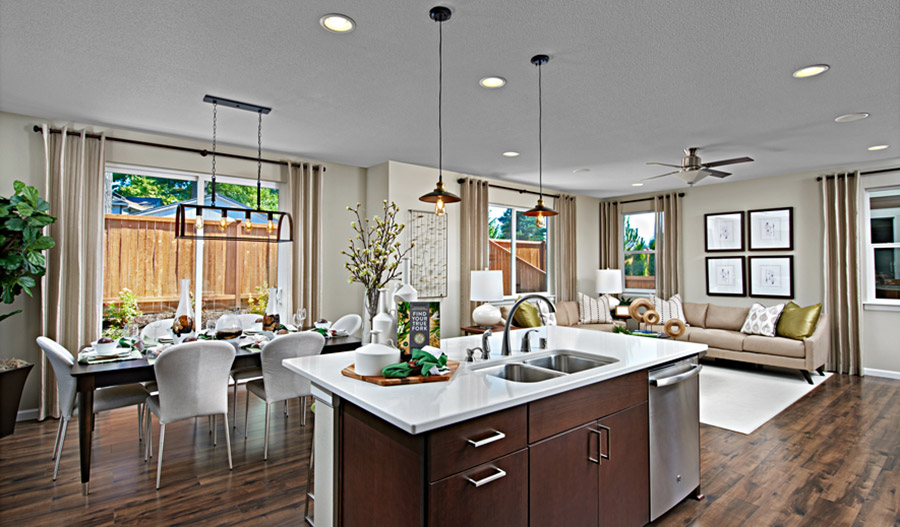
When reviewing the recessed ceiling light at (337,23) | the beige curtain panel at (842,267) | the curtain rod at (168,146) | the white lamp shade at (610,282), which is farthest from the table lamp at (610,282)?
the recessed ceiling light at (337,23)

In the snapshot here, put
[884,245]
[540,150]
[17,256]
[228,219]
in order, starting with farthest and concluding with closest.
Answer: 1. [884,245]
2. [540,150]
3. [228,219]
4. [17,256]

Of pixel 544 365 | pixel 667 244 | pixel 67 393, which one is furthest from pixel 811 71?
A: pixel 67 393

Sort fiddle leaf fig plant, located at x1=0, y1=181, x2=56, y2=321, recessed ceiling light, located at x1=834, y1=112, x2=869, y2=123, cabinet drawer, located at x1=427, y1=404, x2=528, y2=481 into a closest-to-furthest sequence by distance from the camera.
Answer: cabinet drawer, located at x1=427, y1=404, x2=528, y2=481, fiddle leaf fig plant, located at x1=0, y1=181, x2=56, y2=321, recessed ceiling light, located at x1=834, y1=112, x2=869, y2=123

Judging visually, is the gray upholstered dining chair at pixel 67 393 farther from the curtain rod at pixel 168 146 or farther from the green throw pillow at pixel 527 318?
the green throw pillow at pixel 527 318

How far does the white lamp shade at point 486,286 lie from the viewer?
5.64 meters

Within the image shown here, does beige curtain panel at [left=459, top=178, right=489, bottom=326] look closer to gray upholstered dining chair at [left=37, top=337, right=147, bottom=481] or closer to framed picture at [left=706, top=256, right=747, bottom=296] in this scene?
framed picture at [left=706, top=256, right=747, bottom=296]

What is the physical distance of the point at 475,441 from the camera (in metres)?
1.56

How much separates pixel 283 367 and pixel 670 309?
5.74 m

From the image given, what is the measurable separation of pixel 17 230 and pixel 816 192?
8444mm

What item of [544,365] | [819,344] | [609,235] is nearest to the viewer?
[544,365]

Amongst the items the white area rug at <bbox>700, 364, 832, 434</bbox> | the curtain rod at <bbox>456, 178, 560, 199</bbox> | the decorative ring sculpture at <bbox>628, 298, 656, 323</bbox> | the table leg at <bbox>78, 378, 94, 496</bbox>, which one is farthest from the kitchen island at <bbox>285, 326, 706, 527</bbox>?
the curtain rod at <bbox>456, 178, 560, 199</bbox>

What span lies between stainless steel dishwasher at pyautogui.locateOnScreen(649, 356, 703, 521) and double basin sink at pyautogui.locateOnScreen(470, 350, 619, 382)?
0.99ft

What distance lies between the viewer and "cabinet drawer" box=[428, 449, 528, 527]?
1472mm

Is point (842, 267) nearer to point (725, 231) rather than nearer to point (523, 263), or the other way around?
point (725, 231)
